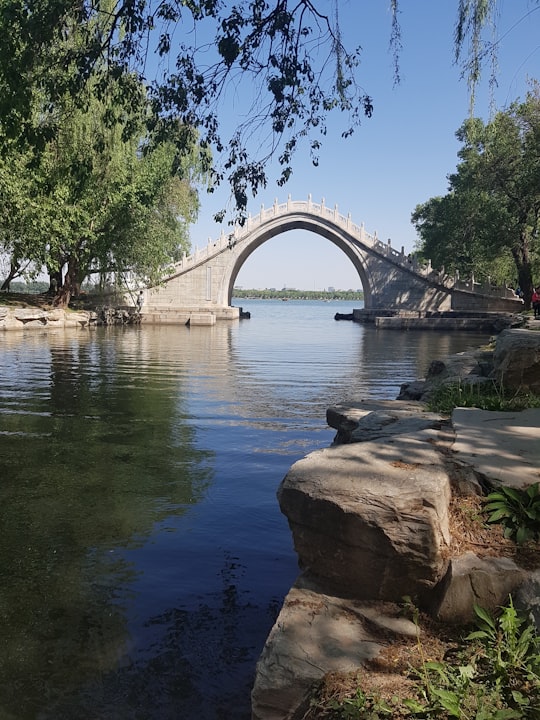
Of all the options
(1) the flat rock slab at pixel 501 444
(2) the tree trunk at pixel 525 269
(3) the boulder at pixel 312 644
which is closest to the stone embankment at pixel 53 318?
(2) the tree trunk at pixel 525 269

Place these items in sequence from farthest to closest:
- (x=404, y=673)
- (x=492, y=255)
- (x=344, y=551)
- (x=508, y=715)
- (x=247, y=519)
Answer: (x=492, y=255) → (x=247, y=519) → (x=344, y=551) → (x=404, y=673) → (x=508, y=715)

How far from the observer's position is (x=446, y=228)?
136 feet

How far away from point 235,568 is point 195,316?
32.0 metres

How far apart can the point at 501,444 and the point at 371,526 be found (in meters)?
1.36

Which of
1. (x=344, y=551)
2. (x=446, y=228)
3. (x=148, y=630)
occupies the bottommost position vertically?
(x=148, y=630)

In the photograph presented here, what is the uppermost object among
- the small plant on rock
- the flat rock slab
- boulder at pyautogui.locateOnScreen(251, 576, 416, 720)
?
the flat rock slab

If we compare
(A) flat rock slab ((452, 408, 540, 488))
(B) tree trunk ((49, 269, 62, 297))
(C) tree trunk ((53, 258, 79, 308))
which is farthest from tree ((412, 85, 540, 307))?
(A) flat rock slab ((452, 408, 540, 488))

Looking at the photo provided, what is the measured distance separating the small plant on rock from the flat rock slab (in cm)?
11

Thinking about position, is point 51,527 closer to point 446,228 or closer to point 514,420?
point 514,420

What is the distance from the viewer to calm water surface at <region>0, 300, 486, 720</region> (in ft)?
9.00

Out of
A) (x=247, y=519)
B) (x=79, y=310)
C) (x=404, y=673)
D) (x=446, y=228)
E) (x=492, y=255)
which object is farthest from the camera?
(x=446, y=228)

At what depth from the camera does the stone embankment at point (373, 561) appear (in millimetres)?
2291

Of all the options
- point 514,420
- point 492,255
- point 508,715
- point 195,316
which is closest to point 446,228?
point 492,255

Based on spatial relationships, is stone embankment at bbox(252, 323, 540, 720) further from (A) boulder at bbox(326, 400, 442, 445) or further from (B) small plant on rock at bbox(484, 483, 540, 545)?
(A) boulder at bbox(326, 400, 442, 445)
